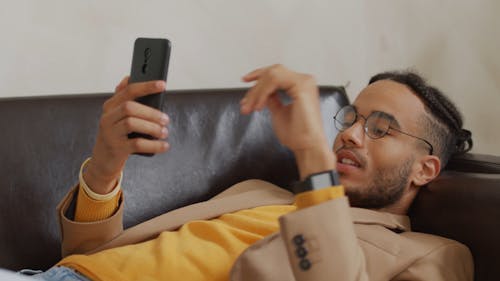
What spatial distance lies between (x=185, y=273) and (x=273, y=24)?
1.12m

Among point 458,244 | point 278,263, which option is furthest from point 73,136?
point 458,244

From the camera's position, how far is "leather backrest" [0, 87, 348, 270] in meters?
1.30

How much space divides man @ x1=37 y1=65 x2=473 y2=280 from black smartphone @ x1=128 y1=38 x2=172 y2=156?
0.02 m

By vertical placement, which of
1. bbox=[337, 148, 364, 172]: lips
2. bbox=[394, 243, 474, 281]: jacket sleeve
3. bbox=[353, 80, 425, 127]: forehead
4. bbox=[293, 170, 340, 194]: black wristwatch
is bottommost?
bbox=[394, 243, 474, 281]: jacket sleeve

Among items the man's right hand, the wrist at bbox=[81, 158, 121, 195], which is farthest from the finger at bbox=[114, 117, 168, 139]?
the wrist at bbox=[81, 158, 121, 195]

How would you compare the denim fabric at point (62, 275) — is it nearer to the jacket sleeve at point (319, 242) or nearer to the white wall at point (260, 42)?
the jacket sleeve at point (319, 242)

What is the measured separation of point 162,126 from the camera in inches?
43.0

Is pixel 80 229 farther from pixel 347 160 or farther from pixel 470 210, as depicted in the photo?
pixel 470 210

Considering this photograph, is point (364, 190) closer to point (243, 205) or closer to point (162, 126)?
point (243, 205)

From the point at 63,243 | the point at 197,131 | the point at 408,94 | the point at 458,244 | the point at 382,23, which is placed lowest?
the point at 63,243

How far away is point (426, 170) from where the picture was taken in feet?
4.87

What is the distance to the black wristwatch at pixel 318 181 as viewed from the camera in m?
0.95

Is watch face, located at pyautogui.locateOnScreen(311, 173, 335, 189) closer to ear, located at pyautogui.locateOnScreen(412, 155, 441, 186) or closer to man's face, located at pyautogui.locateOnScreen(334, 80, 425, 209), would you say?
man's face, located at pyautogui.locateOnScreen(334, 80, 425, 209)

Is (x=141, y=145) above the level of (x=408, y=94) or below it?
below
